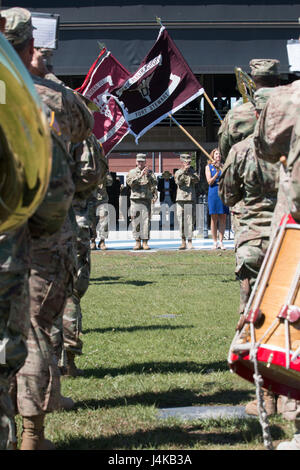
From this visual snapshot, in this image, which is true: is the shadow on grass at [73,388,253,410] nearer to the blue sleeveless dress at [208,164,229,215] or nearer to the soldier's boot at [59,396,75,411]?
the soldier's boot at [59,396,75,411]

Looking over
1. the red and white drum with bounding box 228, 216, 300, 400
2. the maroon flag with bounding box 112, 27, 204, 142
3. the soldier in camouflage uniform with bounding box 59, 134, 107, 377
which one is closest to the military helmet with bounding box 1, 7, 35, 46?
the soldier in camouflage uniform with bounding box 59, 134, 107, 377

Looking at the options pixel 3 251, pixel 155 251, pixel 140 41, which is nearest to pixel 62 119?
pixel 3 251

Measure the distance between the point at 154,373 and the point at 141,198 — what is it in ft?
46.2

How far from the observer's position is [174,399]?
5598mm

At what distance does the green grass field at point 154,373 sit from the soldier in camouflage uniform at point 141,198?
6.89m

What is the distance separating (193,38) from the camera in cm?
2506

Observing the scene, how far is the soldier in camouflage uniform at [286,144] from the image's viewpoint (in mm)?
3479

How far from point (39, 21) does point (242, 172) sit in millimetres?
1708

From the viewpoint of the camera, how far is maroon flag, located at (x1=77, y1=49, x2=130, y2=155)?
11.3 metres

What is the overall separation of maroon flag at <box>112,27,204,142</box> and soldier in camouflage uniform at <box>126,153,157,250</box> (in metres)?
8.04

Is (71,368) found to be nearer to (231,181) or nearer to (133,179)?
(231,181)

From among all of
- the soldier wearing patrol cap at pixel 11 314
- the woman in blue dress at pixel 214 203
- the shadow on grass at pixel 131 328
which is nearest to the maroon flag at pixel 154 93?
the shadow on grass at pixel 131 328

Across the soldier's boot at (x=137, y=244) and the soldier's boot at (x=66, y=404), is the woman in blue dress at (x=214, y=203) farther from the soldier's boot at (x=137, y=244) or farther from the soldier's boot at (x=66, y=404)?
the soldier's boot at (x=66, y=404)

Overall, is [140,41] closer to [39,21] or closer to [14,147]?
[39,21]
